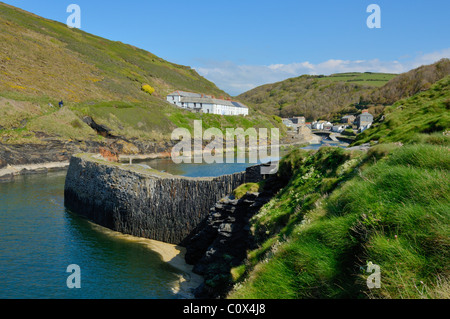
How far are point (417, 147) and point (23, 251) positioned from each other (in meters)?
26.8

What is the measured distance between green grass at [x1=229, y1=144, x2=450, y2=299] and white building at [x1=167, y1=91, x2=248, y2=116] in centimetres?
11499

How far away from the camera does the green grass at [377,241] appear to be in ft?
15.1

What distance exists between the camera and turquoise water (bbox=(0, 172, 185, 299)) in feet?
59.5

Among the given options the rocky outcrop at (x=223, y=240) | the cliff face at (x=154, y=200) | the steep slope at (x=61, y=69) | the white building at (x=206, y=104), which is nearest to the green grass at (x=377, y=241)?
the rocky outcrop at (x=223, y=240)

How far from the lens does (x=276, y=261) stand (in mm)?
6684

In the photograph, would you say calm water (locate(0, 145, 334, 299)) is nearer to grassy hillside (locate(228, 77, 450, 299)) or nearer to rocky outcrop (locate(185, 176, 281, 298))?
rocky outcrop (locate(185, 176, 281, 298))

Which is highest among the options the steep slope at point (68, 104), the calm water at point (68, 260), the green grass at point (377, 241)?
the steep slope at point (68, 104)

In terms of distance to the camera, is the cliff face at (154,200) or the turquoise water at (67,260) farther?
the cliff face at (154,200)

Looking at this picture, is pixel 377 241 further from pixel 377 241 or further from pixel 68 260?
pixel 68 260

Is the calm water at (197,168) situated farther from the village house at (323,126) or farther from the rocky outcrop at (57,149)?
the village house at (323,126)

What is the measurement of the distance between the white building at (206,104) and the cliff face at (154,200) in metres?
92.0

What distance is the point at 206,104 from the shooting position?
12144cm
